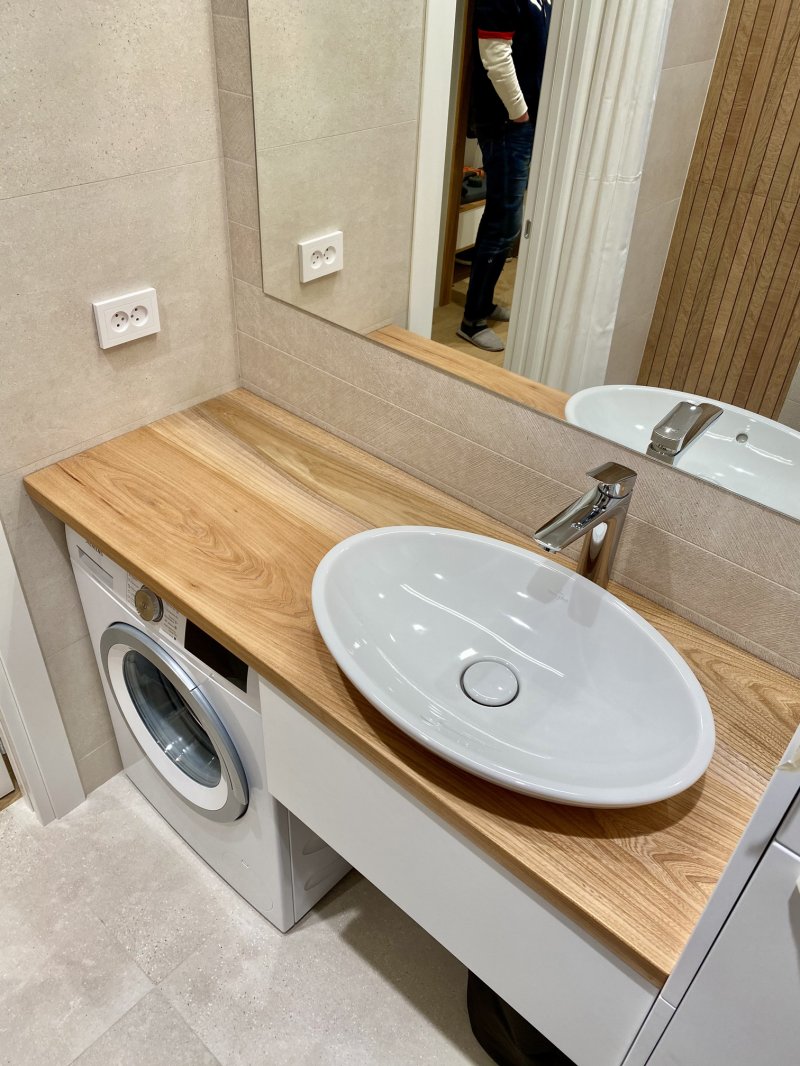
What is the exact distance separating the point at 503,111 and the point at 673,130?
10.6 inches

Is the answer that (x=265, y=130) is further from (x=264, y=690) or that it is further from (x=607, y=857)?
(x=607, y=857)

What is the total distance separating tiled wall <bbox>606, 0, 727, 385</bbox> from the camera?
101cm

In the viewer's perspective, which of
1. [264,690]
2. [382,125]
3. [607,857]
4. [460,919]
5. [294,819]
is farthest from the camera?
[294,819]

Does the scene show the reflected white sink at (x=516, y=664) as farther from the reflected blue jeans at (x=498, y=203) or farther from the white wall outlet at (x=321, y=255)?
the white wall outlet at (x=321, y=255)

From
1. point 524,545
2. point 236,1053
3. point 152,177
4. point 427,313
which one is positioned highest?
point 152,177

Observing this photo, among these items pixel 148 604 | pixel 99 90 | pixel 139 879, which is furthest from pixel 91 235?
pixel 139 879

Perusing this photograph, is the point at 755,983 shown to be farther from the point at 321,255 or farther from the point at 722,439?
the point at 321,255

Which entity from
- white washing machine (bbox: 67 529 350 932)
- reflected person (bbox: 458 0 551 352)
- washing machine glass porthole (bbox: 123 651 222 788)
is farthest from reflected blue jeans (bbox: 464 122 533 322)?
washing machine glass porthole (bbox: 123 651 222 788)

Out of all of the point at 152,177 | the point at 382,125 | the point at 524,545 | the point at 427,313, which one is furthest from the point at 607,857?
the point at 152,177

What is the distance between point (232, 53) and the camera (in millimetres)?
1443

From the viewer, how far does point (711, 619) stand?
1.26 metres

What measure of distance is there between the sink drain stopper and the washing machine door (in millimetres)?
494

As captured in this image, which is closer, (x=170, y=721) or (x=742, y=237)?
(x=742, y=237)

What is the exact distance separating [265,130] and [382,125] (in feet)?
0.73
